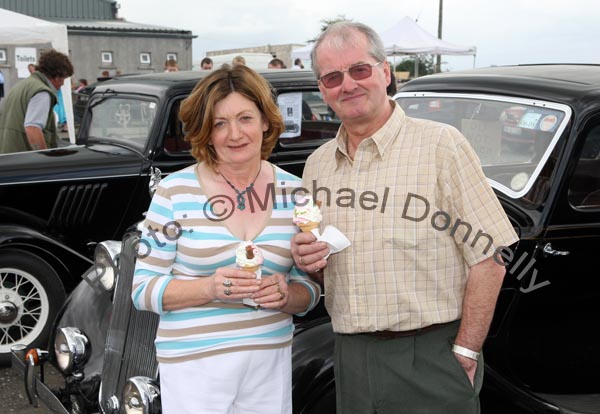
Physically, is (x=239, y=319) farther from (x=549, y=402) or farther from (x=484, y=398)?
(x=549, y=402)

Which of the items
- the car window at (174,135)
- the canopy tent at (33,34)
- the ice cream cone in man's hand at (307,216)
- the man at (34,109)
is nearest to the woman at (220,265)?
the ice cream cone in man's hand at (307,216)

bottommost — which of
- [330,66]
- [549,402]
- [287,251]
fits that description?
[549,402]

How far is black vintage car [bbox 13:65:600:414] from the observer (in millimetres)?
2588

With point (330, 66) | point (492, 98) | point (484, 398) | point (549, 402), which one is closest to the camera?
point (330, 66)

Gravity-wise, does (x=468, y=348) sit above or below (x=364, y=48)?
below

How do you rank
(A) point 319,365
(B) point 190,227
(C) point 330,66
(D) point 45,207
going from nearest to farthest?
1. (B) point 190,227
2. (C) point 330,66
3. (A) point 319,365
4. (D) point 45,207

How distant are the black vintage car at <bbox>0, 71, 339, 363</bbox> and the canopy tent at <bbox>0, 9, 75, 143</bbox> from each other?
4167 millimetres

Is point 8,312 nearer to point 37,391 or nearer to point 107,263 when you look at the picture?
point 37,391

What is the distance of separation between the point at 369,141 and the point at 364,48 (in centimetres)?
27

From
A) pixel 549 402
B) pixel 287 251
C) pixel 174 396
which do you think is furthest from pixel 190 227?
pixel 549 402

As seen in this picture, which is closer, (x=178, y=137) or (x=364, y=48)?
(x=364, y=48)

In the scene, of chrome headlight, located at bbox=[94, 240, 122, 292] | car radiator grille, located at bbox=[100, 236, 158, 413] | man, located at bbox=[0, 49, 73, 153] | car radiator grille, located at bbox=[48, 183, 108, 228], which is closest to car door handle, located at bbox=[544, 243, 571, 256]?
car radiator grille, located at bbox=[100, 236, 158, 413]

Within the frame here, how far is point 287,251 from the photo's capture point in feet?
6.21

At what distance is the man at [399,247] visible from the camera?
181cm
